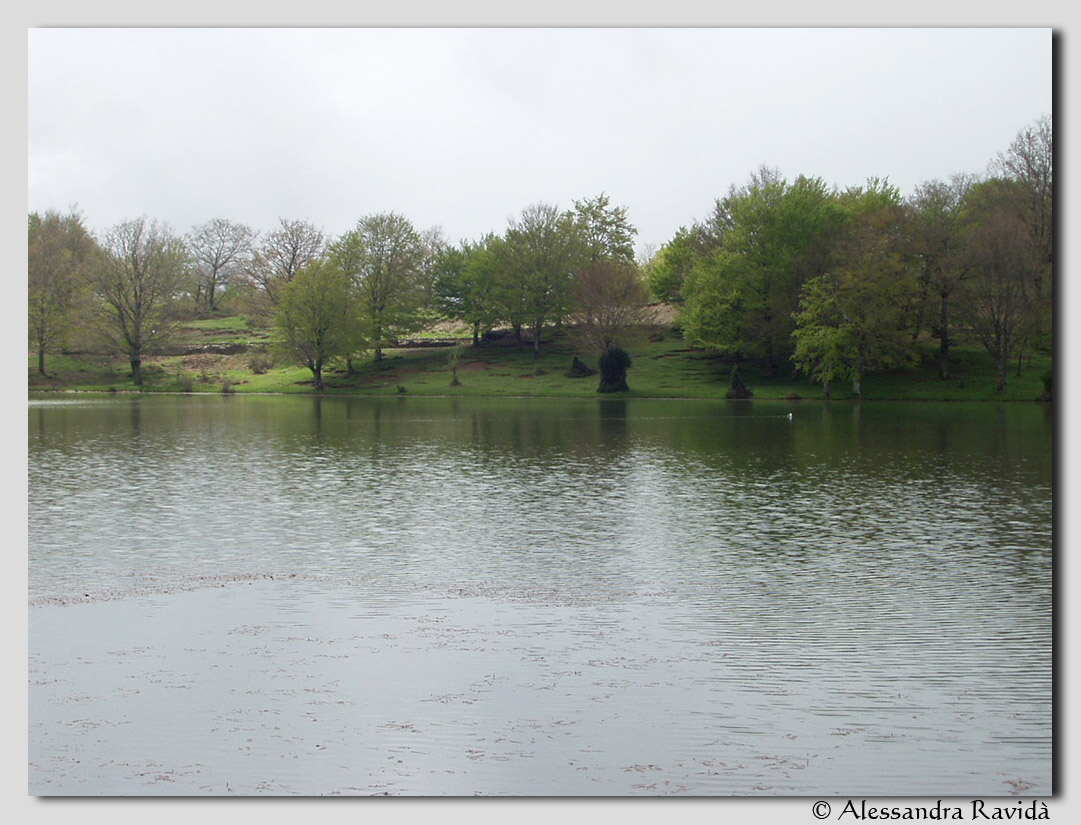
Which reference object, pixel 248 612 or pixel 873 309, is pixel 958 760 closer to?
pixel 248 612

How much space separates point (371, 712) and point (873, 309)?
6134 cm

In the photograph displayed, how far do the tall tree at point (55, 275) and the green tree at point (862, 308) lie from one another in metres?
48.0

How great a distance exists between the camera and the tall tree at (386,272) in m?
87.7

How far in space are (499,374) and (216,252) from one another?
183ft

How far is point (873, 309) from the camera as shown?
2594 inches

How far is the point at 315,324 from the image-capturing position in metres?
80.1

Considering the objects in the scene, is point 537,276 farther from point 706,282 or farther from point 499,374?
point 706,282

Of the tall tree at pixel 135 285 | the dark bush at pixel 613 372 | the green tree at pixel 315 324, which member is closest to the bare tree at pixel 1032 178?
the dark bush at pixel 613 372

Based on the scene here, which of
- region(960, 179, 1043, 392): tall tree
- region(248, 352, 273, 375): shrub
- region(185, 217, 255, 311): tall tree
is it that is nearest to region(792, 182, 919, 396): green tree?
region(960, 179, 1043, 392): tall tree

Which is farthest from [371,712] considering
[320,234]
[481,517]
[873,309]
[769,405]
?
[320,234]

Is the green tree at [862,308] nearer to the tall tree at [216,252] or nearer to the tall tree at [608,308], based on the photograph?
the tall tree at [608,308]

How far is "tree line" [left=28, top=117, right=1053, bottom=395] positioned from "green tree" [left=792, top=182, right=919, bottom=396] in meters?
0.14

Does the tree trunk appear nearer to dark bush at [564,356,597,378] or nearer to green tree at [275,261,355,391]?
dark bush at [564,356,597,378]

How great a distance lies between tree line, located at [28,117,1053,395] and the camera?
207ft
